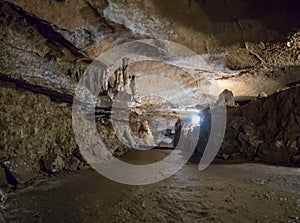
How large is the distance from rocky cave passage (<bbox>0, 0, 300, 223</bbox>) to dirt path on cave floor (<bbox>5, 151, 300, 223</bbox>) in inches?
0.7

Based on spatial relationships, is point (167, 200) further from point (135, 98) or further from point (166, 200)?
point (135, 98)

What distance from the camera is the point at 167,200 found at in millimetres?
2953

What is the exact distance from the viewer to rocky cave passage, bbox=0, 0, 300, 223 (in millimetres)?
2838

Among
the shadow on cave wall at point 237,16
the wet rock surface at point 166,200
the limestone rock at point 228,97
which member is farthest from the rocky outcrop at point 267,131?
the shadow on cave wall at point 237,16

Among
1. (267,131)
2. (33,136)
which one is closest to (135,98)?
(33,136)

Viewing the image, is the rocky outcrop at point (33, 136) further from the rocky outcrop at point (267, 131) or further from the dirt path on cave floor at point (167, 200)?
the rocky outcrop at point (267, 131)

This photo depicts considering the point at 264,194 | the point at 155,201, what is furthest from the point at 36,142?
the point at 264,194

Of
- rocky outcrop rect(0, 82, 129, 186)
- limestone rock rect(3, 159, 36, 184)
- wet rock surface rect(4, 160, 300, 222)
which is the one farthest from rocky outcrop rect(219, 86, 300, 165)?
limestone rock rect(3, 159, 36, 184)

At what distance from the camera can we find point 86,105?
18.7ft

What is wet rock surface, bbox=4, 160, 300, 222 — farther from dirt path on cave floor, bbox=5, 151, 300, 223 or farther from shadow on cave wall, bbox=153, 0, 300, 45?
shadow on cave wall, bbox=153, 0, 300, 45

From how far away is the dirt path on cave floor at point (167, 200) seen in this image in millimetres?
2420

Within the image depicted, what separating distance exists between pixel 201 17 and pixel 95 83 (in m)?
2.78

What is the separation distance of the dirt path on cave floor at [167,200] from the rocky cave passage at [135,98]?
18 millimetres

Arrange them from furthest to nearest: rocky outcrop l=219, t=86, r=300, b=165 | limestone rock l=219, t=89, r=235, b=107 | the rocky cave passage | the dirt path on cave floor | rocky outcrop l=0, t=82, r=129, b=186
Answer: limestone rock l=219, t=89, r=235, b=107 → rocky outcrop l=219, t=86, r=300, b=165 → rocky outcrop l=0, t=82, r=129, b=186 → the rocky cave passage → the dirt path on cave floor
